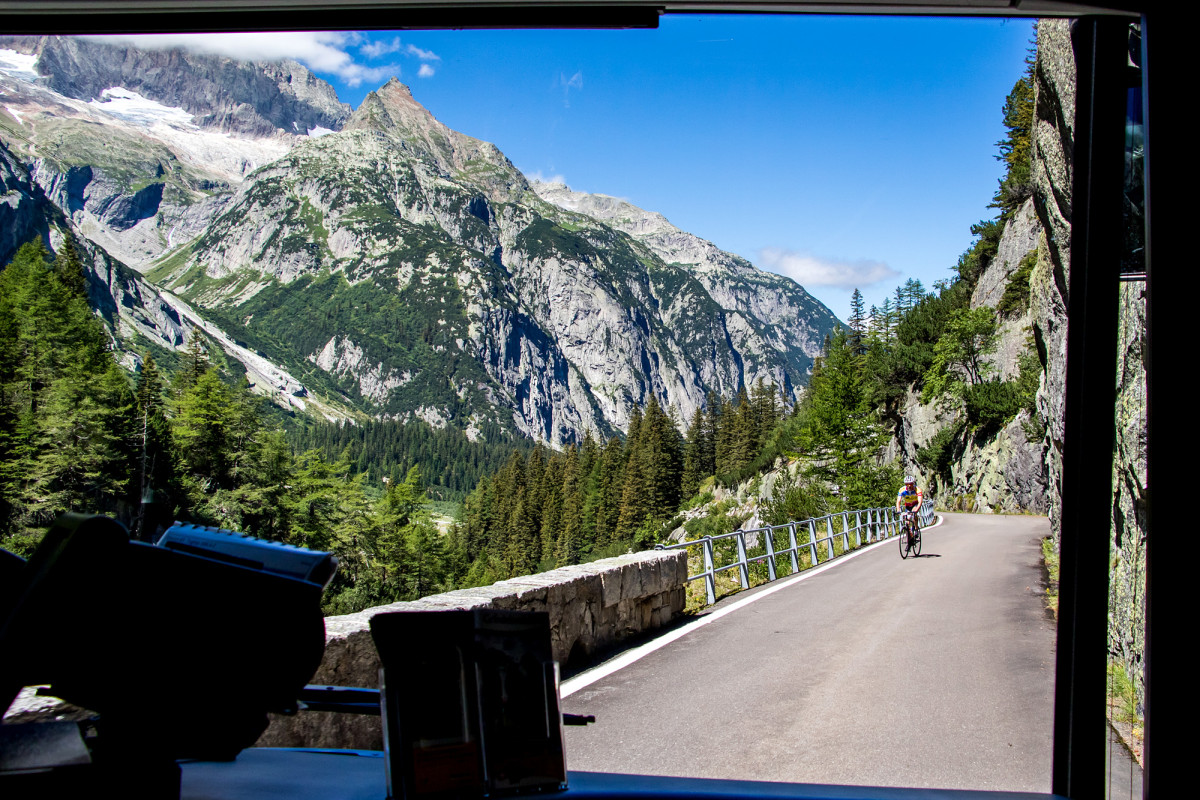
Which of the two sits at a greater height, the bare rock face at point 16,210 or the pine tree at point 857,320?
the bare rock face at point 16,210

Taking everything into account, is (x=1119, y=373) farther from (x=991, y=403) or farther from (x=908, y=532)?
(x=991, y=403)

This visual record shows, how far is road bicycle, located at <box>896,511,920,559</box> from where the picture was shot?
17.3 m

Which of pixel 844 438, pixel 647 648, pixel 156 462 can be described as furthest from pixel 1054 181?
pixel 844 438

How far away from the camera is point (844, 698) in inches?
240

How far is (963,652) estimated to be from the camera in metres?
7.64

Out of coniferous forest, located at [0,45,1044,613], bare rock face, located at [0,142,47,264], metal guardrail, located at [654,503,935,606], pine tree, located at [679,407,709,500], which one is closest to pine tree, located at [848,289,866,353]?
coniferous forest, located at [0,45,1044,613]

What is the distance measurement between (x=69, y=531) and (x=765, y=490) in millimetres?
72380

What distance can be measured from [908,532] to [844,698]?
12395 millimetres

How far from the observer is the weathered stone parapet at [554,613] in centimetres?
403

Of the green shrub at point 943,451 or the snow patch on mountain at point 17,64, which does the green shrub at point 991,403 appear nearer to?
the green shrub at point 943,451

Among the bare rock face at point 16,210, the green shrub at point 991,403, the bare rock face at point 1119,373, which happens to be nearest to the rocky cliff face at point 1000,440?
the green shrub at point 991,403

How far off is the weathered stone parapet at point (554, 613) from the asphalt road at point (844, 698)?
59 cm

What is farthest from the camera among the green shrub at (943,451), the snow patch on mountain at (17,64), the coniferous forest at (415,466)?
the green shrub at (943,451)

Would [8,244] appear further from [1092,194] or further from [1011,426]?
[1092,194]
